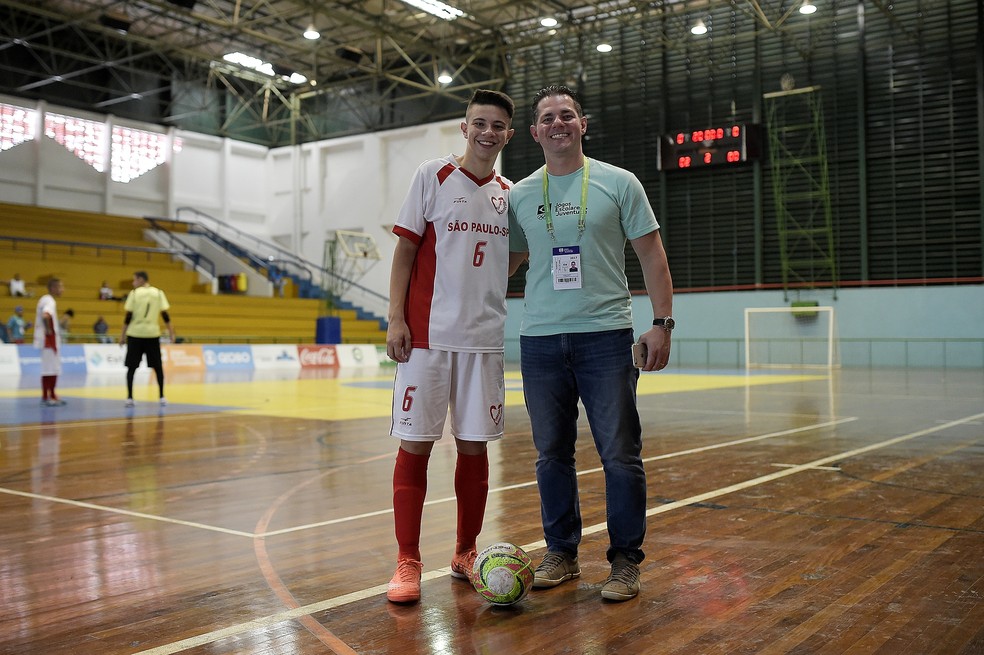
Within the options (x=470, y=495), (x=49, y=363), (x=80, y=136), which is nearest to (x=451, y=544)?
(x=470, y=495)

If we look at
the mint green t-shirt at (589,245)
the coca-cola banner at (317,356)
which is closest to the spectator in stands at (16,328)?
the coca-cola banner at (317,356)

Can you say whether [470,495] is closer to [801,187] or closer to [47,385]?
[47,385]

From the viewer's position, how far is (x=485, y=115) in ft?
12.1

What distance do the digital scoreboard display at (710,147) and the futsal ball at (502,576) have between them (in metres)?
24.9

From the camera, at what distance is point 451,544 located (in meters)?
4.32

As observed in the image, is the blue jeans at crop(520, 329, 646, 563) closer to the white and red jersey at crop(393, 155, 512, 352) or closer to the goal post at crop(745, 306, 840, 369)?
the white and red jersey at crop(393, 155, 512, 352)

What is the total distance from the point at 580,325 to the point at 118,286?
1097 inches

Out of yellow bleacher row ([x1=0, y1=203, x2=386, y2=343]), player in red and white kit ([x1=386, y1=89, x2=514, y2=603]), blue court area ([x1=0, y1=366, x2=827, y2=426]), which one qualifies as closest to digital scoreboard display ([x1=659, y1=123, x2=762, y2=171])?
blue court area ([x1=0, y1=366, x2=827, y2=426])

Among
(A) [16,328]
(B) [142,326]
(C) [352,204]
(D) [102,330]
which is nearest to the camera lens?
(B) [142,326]

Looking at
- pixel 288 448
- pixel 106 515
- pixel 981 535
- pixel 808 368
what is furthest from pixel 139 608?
pixel 808 368

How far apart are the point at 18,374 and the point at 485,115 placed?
1951 centimetres

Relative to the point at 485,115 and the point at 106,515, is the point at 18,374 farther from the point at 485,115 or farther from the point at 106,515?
the point at 485,115

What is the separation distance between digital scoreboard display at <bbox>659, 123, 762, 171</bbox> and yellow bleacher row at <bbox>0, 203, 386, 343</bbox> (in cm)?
1205

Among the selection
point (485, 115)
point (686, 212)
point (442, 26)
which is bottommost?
point (485, 115)
